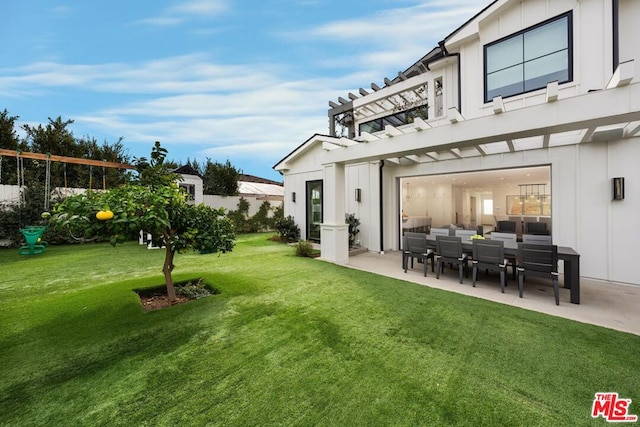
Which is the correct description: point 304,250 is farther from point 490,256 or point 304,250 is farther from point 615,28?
point 615,28

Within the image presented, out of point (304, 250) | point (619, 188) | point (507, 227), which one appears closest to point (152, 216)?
point (304, 250)

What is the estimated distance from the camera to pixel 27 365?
107 inches

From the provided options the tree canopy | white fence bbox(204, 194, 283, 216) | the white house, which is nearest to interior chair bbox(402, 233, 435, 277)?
the white house

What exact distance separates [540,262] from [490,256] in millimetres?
→ 766

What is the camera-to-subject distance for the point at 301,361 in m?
2.78

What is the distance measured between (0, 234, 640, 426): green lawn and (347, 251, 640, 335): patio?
41 centimetres

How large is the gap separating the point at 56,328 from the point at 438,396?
4.75 metres

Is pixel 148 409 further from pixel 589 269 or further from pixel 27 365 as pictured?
pixel 589 269

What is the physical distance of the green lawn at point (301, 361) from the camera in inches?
83.0

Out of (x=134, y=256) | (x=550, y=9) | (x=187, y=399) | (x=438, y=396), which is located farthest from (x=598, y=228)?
(x=134, y=256)

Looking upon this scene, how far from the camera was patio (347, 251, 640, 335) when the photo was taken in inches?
152

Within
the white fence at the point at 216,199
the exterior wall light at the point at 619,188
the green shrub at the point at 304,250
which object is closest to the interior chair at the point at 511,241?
the exterior wall light at the point at 619,188

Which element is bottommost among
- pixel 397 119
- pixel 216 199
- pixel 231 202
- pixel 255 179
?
pixel 231 202

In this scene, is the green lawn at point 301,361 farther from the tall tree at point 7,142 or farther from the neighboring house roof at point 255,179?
the neighboring house roof at point 255,179
